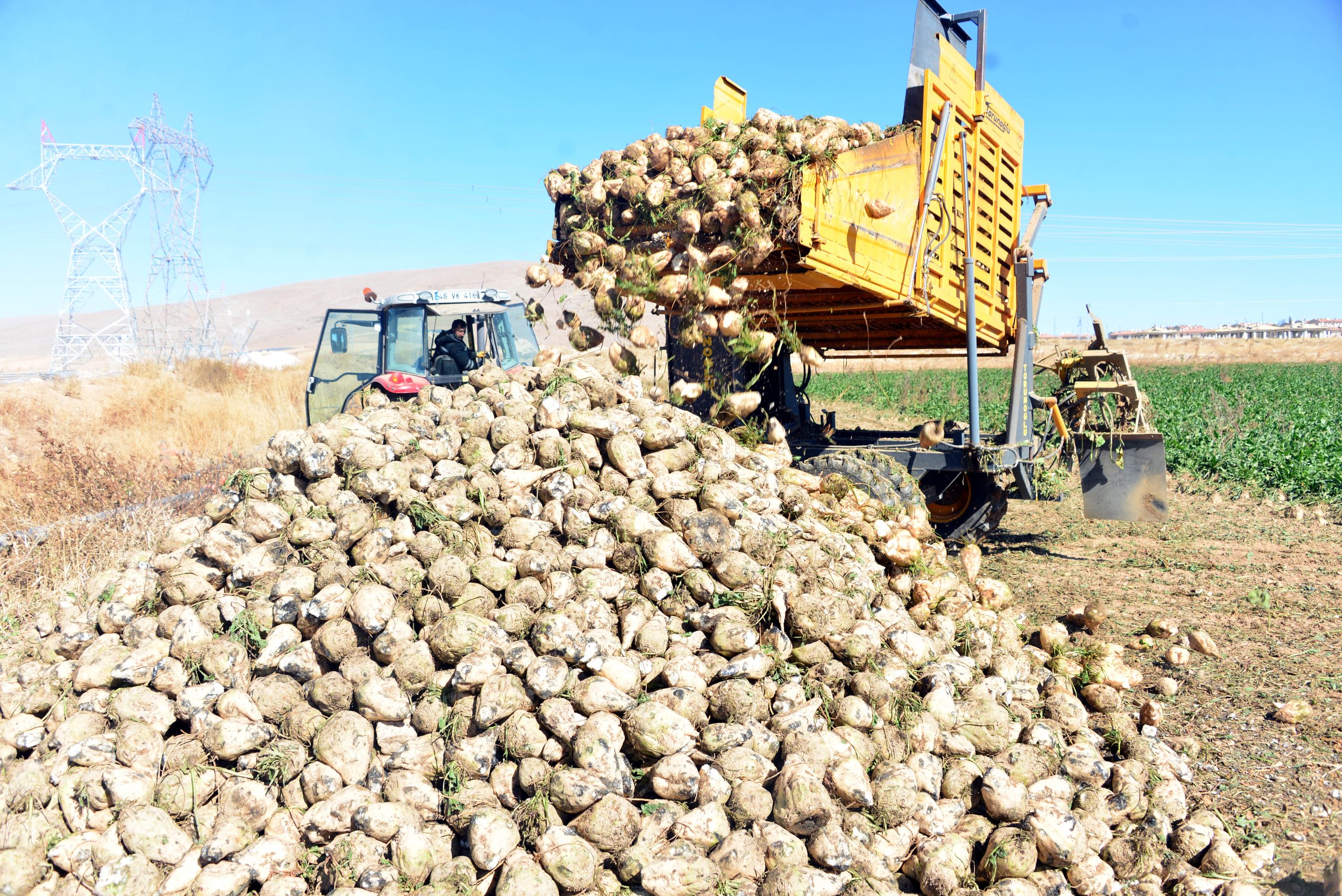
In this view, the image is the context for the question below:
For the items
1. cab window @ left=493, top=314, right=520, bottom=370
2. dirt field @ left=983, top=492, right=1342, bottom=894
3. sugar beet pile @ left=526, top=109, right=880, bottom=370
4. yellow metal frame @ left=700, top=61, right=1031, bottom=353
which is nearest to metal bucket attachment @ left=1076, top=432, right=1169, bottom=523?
dirt field @ left=983, top=492, right=1342, bottom=894

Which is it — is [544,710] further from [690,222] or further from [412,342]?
[412,342]

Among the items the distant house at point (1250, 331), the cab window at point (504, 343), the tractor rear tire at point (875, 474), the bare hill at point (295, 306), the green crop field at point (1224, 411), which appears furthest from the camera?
the bare hill at point (295, 306)

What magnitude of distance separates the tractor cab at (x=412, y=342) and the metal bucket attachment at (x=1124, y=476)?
17.9ft

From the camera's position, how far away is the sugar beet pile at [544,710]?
269 centimetres

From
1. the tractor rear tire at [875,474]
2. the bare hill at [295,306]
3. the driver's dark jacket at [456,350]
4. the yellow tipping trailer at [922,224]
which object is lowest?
the tractor rear tire at [875,474]

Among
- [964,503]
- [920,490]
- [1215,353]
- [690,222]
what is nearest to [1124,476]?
[964,503]

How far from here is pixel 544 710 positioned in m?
2.91

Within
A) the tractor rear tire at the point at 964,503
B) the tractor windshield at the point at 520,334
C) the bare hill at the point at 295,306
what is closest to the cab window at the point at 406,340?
the tractor windshield at the point at 520,334

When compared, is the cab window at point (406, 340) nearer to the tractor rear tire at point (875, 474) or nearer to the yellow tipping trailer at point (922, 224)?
the yellow tipping trailer at point (922, 224)

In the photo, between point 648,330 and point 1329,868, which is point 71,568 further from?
point 1329,868

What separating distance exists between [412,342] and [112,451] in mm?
3855

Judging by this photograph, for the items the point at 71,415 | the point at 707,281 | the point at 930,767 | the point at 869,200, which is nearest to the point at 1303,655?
the point at 930,767

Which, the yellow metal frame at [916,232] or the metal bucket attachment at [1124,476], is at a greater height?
the yellow metal frame at [916,232]

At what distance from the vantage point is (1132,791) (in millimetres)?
3205
